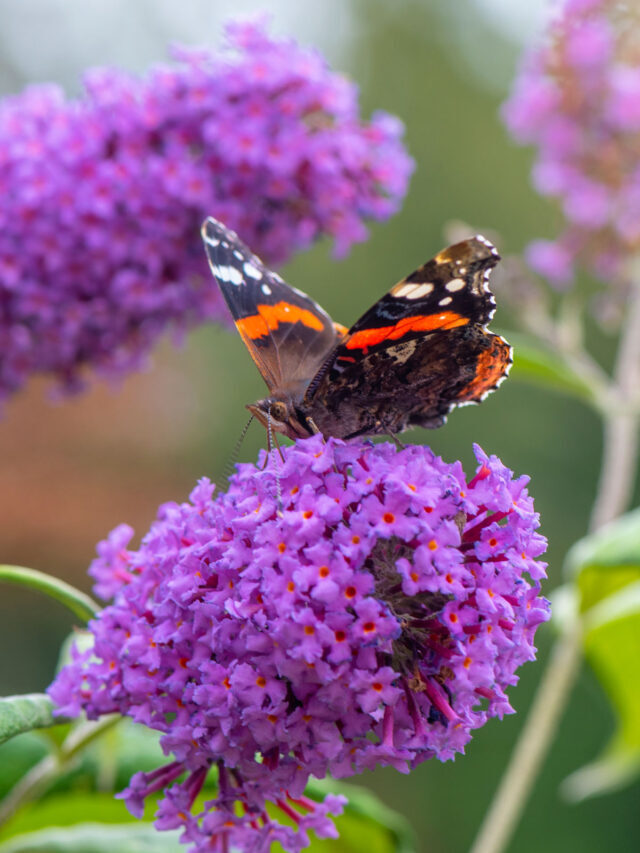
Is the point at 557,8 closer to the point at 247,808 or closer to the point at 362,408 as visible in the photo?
the point at 362,408

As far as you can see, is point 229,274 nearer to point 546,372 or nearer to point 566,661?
point 546,372

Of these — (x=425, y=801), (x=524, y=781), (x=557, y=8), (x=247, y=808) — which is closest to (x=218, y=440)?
(x=425, y=801)

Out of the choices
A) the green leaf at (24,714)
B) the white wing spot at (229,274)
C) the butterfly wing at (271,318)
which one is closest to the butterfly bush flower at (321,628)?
the green leaf at (24,714)

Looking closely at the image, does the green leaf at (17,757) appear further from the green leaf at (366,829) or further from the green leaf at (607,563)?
the green leaf at (607,563)

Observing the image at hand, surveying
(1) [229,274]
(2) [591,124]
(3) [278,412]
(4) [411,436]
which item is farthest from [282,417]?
(4) [411,436]

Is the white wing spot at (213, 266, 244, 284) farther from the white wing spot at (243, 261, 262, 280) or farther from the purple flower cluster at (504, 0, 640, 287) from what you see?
the purple flower cluster at (504, 0, 640, 287)
